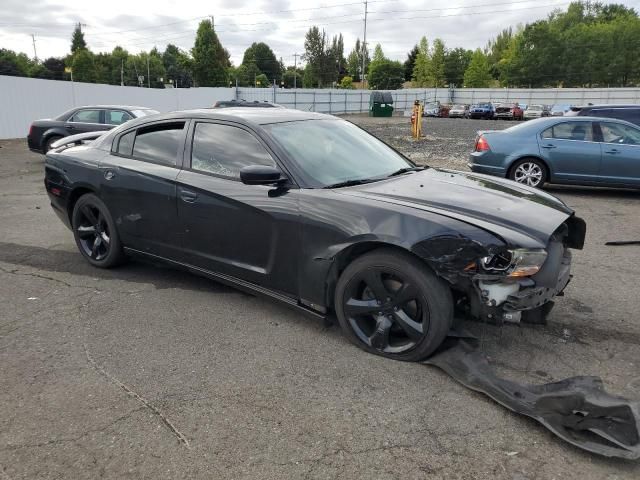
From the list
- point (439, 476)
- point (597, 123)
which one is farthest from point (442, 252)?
point (597, 123)

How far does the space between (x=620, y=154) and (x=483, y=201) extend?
6.87 m

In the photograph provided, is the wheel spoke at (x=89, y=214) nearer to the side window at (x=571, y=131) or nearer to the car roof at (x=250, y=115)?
the car roof at (x=250, y=115)

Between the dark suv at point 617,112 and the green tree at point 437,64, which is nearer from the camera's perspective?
the dark suv at point 617,112

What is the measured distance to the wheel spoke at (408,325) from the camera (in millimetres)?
3232

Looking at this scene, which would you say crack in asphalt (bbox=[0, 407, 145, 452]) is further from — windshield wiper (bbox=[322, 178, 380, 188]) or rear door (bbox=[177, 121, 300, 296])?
windshield wiper (bbox=[322, 178, 380, 188])

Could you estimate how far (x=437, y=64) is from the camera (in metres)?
90.6

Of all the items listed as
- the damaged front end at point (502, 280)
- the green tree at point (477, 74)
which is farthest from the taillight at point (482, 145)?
the green tree at point (477, 74)

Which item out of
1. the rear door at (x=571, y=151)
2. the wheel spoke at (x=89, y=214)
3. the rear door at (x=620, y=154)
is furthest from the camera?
the rear door at (x=571, y=151)

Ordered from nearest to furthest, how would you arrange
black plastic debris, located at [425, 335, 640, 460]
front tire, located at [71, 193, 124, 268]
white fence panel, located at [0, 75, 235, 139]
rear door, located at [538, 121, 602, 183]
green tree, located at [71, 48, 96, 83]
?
black plastic debris, located at [425, 335, 640, 460]
front tire, located at [71, 193, 124, 268]
rear door, located at [538, 121, 602, 183]
white fence panel, located at [0, 75, 235, 139]
green tree, located at [71, 48, 96, 83]

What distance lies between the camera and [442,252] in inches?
120

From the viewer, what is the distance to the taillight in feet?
32.0

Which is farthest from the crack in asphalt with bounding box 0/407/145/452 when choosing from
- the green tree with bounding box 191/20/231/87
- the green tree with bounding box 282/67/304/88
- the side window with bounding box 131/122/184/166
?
the green tree with bounding box 282/67/304/88

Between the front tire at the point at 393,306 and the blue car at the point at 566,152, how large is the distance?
23.1 feet

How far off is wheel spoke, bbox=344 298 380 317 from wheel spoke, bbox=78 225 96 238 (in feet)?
9.84
